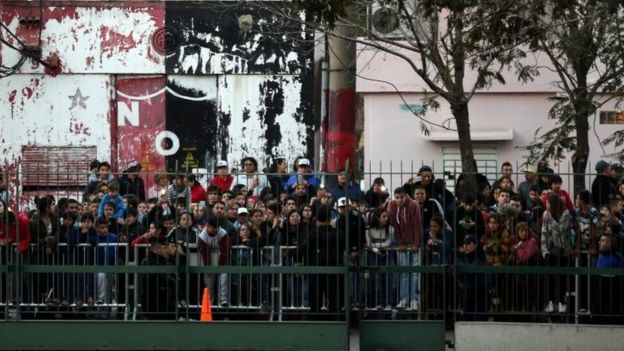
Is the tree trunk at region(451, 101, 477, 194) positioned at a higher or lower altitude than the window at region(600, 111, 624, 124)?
lower

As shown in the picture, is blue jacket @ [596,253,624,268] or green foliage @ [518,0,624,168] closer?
blue jacket @ [596,253,624,268]

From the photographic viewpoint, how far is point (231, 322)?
16781 millimetres

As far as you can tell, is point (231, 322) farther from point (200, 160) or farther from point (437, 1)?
point (200, 160)

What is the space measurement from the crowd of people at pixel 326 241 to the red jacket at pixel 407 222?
0.02 metres

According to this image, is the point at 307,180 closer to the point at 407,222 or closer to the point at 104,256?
the point at 407,222

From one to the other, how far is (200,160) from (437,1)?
11169 mm

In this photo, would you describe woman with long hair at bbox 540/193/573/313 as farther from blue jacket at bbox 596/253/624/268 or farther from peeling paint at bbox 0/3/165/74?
peeling paint at bbox 0/3/165/74

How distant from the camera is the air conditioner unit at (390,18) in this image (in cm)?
1947

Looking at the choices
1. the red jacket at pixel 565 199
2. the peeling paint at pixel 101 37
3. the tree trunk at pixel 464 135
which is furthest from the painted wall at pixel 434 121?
the red jacket at pixel 565 199

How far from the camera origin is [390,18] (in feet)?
68.1

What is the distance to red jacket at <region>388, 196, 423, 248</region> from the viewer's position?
16.8 meters

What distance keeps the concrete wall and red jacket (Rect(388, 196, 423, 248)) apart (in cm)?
112

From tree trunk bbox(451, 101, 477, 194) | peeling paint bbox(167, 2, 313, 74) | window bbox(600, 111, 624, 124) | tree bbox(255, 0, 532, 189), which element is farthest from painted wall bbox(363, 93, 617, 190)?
tree trunk bbox(451, 101, 477, 194)

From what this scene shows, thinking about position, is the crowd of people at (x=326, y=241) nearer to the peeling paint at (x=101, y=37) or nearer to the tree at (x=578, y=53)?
the tree at (x=578, y=53)
